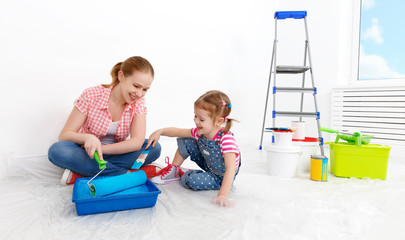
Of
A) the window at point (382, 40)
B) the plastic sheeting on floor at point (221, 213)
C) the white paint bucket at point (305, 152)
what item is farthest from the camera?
the window at point (382, 40)

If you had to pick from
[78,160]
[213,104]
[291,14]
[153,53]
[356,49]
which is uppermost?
[291,14]

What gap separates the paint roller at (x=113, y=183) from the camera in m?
0.92

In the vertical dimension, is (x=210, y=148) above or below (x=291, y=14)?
below

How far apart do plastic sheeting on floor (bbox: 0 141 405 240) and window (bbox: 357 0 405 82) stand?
159 cm

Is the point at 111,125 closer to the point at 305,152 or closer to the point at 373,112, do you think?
the point at 305,152

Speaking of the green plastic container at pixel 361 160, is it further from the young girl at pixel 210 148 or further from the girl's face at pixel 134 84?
the girl's face at pixel 134 84

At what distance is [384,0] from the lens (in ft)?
8.27

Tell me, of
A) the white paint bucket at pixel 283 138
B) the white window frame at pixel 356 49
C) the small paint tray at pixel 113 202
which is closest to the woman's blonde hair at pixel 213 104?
the small paint tray at pixel 113 202

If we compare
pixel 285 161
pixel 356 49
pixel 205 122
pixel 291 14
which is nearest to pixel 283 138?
pixel 285 161

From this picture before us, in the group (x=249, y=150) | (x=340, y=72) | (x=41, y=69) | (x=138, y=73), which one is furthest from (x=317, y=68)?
(x=41, y=69)

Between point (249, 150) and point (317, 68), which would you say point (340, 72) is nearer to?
point (317, 68)

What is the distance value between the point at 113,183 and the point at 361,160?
123 centimetres

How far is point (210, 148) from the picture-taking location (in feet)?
3.90

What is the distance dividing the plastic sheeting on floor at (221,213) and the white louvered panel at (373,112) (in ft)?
3.88
